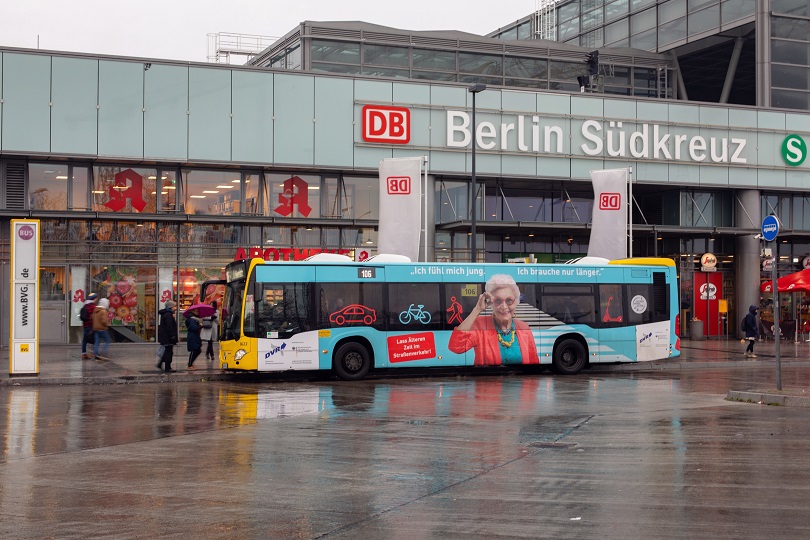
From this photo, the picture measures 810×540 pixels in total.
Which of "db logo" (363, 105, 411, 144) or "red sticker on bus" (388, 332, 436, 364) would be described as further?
"db logo" (363, 105, 411, 144)

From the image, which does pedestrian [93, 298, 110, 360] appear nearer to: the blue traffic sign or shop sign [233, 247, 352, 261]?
shop sign [233, 247, 352, 261]

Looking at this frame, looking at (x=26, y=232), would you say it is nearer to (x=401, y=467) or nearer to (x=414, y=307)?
(x=414, y=307)

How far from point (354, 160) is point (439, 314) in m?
12.5

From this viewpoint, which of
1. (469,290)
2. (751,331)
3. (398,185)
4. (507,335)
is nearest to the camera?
(469,290)

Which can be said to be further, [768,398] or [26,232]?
[26,232]

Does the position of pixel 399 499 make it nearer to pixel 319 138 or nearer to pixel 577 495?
pixel 577 495

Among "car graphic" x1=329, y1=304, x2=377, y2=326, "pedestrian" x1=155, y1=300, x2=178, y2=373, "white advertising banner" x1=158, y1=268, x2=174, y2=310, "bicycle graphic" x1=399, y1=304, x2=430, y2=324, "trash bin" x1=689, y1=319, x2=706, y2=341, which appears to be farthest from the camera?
"trash bin" x1=689, y1=319, x2=706, y2=341

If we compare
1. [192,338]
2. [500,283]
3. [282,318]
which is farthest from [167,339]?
[500,283]

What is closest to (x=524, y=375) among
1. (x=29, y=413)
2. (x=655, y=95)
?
(x=29, y=413)

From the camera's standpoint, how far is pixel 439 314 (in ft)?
82.1

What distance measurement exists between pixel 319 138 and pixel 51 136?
30.4ft

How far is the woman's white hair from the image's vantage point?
25.6 meters

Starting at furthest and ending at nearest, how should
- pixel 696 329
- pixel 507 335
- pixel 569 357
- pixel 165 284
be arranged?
pixel 696 329, pixel 165 284, pixel 569 357, pixel 507 335

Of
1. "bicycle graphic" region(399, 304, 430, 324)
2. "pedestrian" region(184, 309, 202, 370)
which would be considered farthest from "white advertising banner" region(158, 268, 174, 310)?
"bicycle graphic" region(399, 304, 430, 324)
